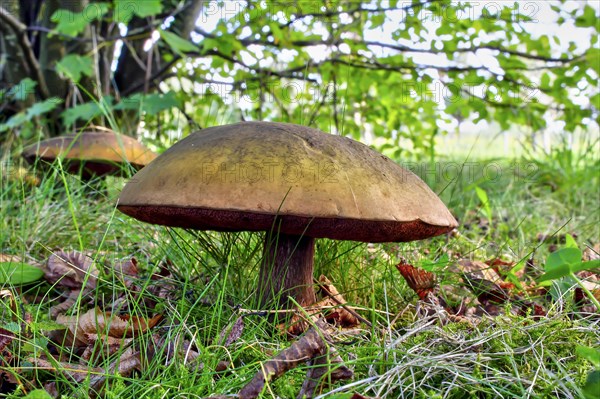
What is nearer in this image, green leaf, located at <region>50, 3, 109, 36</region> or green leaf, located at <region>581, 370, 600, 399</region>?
green leaf, located at <region>581, 370, 600, 399</region>

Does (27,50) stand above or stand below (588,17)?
below

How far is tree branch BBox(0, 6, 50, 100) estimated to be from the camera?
3621 mm

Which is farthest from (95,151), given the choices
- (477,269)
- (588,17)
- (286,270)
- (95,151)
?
(588,17)

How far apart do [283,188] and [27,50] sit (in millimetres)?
3696

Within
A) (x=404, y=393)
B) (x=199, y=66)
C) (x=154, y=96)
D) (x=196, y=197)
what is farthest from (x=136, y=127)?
(x=404, y=393)

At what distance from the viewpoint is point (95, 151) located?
2.93m

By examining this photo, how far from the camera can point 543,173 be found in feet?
14.7

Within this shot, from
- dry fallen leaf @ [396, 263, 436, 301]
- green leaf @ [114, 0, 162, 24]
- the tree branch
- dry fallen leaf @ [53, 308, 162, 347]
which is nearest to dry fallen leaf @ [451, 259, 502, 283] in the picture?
dry fallen leaf @ [396, 263, 436, 301]

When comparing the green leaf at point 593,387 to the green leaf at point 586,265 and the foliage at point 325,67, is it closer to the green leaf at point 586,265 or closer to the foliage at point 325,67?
the green leaf at point 586,265

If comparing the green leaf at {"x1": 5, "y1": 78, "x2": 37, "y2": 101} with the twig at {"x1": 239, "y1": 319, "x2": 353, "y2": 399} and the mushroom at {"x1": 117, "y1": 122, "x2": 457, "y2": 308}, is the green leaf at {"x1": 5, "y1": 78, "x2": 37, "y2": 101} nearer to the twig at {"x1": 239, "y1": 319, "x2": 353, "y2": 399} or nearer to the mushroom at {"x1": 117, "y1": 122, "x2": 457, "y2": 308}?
the mushroom at {"x1": 117, "y1": 122, "x2": 457, "y2": 308}

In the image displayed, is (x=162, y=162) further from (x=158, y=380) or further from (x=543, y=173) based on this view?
(x=543, y=173)

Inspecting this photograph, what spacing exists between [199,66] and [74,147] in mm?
1874

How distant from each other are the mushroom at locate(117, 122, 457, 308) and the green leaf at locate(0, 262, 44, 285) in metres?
0.66

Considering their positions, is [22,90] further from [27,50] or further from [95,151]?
[95,151]
